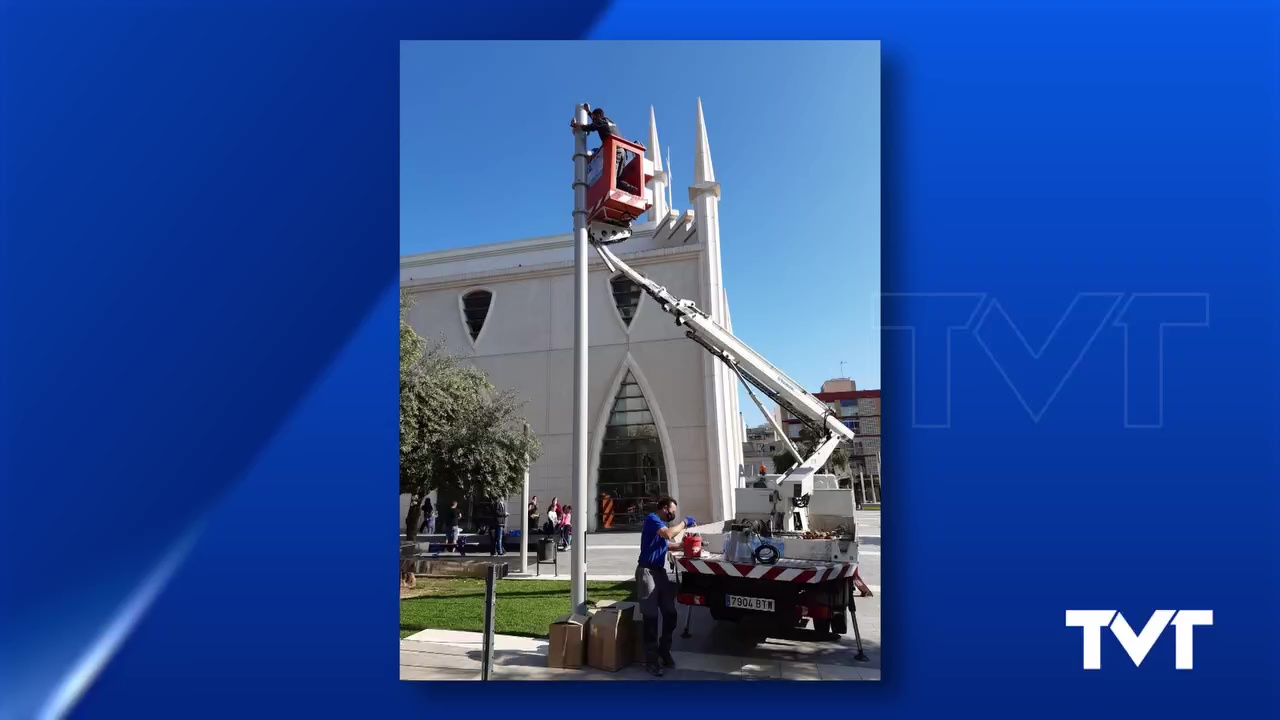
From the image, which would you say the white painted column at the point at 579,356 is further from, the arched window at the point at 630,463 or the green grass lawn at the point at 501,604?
the arched window at the point at 630,463

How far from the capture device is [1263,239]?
362 centimetres

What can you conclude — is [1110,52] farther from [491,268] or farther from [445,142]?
[491,268]

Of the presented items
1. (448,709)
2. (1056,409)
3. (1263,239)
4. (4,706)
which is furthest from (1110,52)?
(4,706)

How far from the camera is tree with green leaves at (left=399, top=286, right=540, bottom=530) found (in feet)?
24.1

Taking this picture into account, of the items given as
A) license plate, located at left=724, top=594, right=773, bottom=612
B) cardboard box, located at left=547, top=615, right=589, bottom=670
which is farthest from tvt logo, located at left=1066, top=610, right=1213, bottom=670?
cardboard box, located at left=547, top=615, right=589, bottom=670

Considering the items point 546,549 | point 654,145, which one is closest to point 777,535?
point 546,549

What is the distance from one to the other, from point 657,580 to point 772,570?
882 mm

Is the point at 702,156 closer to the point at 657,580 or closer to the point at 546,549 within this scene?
the point at 657,580

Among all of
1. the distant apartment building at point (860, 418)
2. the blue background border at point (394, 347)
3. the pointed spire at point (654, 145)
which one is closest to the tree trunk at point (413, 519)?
the blue background border at point (394, 347)

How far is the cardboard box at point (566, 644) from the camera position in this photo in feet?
12.8

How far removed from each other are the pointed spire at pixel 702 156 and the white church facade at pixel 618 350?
0.01 m

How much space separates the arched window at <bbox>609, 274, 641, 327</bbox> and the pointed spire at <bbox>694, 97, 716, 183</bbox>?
3.69 ft

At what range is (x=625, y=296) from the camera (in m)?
6.21

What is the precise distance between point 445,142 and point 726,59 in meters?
1.77
